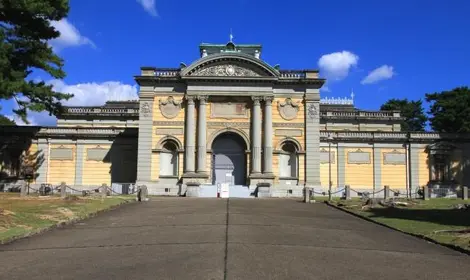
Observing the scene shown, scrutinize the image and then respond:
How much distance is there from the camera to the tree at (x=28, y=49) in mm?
31141

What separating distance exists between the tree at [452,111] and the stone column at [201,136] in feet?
122

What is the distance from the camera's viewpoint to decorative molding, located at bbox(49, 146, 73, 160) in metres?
47.7

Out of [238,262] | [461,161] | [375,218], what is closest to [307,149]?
[461,161]

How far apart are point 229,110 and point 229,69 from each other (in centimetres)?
390

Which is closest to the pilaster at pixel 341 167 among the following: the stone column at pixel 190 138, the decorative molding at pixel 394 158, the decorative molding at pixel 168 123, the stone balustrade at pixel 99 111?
the decorative molding at pixel 394 158

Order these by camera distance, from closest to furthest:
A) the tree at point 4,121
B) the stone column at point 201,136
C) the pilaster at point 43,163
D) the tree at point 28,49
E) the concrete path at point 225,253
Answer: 1. the concrete path at point 225,253
2. the tree at point 28,49
3. the stone column at point 201,136
4. the pilaster at point 43,163
5. the tree at point 4,121

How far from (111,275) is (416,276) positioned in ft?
19.1

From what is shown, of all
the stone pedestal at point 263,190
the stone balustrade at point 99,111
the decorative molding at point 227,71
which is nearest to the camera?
the stone pedestal at point 263,190

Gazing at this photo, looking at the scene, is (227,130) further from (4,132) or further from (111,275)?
(111,275)

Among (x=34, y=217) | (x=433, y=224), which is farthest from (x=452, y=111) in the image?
(x=34, y=217)

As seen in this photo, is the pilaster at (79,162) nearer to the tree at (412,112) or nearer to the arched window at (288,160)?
the arched window at (288,160)

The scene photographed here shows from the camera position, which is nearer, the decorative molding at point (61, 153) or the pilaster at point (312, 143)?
the pilaster at point (312, 143)

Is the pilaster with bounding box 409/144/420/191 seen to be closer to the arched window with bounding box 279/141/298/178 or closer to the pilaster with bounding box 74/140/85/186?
the arched window with bounding box 279/141/298/178

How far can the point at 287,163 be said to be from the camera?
45500 mm
